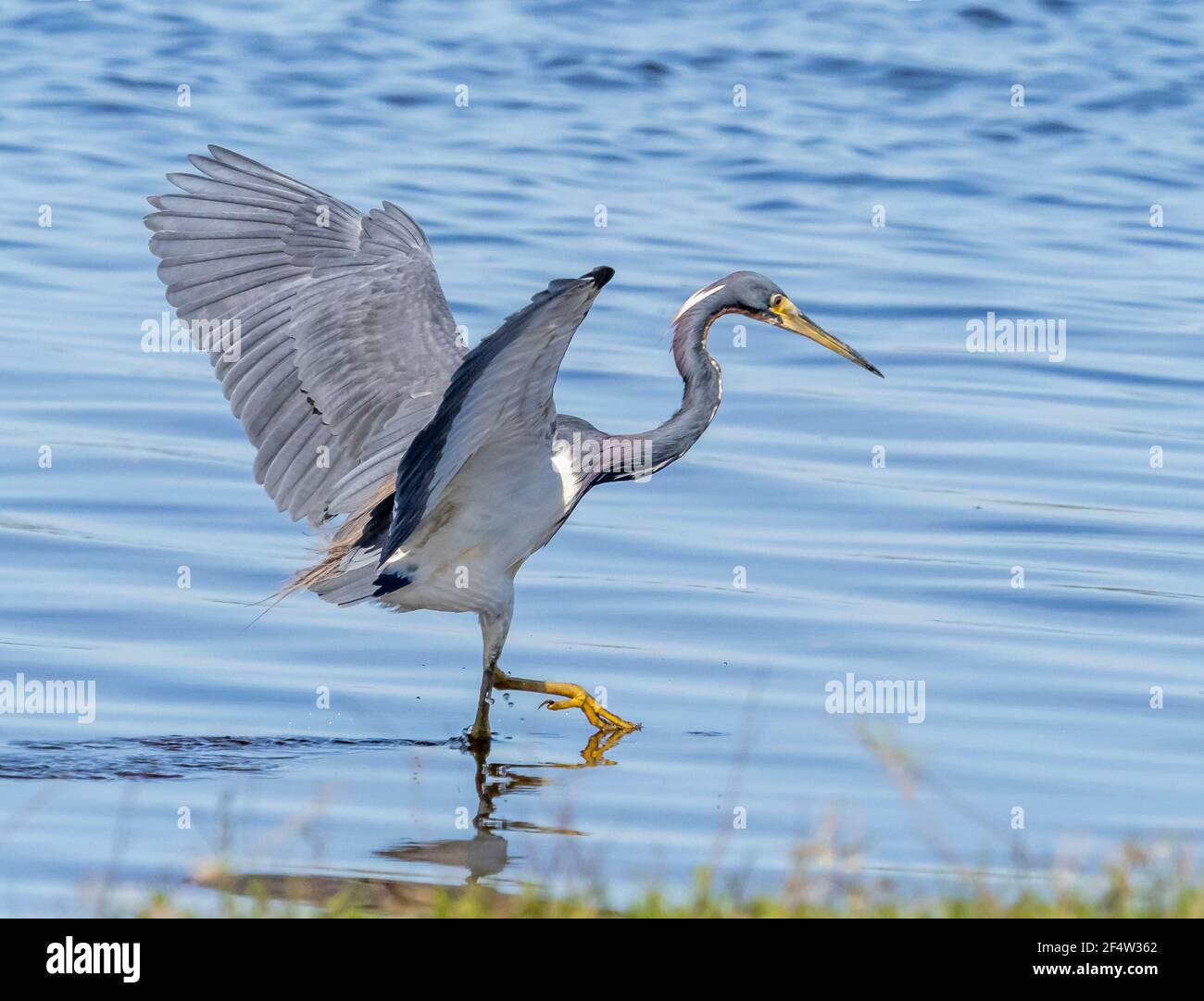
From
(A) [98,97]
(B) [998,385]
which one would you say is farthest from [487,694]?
(A) [98,97]

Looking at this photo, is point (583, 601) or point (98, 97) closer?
point (583, 601)

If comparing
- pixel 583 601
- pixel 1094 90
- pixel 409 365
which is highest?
pixel 1094 90

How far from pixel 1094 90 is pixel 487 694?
58.8 ft

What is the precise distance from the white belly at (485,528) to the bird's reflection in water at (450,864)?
593mm

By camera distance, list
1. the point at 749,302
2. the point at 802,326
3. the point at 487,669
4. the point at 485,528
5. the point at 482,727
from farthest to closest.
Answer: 1. the point at 802,326
2. the point at 749,302
3. the point at 487,669
4. the point at 482,727
5. the point at 485,528

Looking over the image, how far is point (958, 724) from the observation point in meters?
7.67

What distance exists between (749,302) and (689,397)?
1.85ft

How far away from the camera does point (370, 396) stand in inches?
297

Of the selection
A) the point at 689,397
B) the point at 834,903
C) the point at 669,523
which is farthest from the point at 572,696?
the point at 669,523

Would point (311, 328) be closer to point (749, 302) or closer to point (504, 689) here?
point (504, 689)

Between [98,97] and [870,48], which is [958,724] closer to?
[98,97]

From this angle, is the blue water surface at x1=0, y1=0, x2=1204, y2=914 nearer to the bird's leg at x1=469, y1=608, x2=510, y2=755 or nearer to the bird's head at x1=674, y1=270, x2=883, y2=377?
the bird's leg at x1=469, y1=608, x2=510, y2=755
